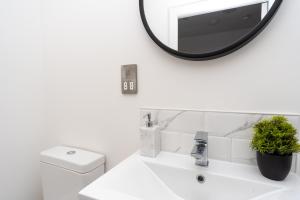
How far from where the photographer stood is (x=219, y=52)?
655 mm

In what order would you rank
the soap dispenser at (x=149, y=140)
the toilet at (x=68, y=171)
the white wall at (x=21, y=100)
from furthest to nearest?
the white wall at (x=21, y=100), the toilet at (x=68, y=171), the soap dispenser at (x=149, y=140)

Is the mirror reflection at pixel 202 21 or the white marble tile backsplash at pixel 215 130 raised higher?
the mirror reflection at pixel 202 21

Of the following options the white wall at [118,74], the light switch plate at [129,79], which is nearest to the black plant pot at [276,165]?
the white wall at [118,74]

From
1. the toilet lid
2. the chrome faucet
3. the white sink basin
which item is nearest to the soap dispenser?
the white sink basin

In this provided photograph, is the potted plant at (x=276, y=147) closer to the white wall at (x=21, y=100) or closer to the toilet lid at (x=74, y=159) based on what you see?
the toilet lid at (x=74, y=159)

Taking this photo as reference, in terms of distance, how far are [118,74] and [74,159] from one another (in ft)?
1.63

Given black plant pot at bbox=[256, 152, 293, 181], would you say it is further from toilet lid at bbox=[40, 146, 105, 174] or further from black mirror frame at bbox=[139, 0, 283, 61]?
toilet lid at bbox=[40, 146, 105, 174]

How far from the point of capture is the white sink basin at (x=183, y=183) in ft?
1.66

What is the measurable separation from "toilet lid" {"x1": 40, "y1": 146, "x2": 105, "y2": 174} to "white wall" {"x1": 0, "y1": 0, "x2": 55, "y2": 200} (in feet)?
0.69

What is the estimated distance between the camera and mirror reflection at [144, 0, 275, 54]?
0.62 meters

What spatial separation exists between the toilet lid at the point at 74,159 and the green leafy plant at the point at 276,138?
73 cm

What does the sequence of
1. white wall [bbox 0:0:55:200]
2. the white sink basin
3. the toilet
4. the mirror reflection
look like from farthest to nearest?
white wall [bbox 0:0:55:200]
the toilet
the mirror reflection
the white sink basin

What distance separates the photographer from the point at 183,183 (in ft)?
2.10

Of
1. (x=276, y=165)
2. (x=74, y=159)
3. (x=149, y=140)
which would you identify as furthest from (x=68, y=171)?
(x=276, y=165)
